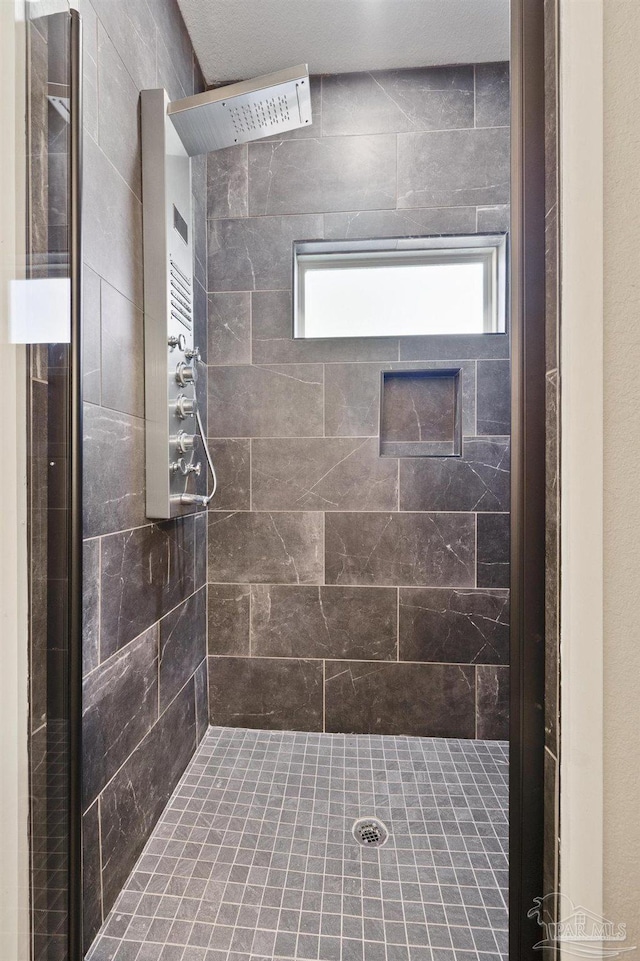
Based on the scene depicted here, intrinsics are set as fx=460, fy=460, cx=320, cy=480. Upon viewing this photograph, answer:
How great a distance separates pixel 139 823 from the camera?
128cm

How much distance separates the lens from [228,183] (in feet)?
6.44

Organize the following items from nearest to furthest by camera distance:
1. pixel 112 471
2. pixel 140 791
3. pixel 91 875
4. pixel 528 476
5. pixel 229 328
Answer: pixel 528 476, pixel 91 875, pixel 112 471, pixel 140 791, pixel 229 328

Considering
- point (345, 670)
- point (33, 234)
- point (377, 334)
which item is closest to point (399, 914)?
point (345, 670)

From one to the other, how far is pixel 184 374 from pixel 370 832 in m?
1.50

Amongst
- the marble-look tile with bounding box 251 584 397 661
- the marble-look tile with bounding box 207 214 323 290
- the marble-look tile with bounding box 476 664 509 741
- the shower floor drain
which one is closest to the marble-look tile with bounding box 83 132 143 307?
the marble-look tile with bounding box 207 214 323 290

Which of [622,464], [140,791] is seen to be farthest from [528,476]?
[140,791]

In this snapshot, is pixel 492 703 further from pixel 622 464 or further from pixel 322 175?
pixel 322 175

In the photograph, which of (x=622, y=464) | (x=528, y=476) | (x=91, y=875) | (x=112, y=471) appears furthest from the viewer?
(x=112, y=471)

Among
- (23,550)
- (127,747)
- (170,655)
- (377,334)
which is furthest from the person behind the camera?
(377,334)

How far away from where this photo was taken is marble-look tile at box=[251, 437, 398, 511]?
1930 mm

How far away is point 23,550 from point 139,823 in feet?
3.22

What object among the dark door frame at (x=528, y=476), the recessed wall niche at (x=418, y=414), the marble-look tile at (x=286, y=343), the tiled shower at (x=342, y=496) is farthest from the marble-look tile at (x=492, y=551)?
the dark door frame at (x=528, y=476)

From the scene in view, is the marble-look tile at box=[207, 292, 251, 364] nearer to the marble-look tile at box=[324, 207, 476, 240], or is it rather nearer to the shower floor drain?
the marble-look tile at box=[324, 207, 476, 240]

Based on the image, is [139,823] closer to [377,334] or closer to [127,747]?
[127,747]
